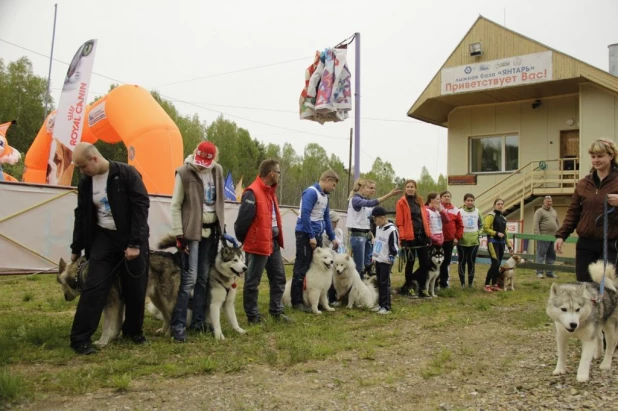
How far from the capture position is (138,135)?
11820mm

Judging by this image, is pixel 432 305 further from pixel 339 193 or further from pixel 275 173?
pixel 339 193

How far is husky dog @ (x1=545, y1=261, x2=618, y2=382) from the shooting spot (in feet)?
12.0

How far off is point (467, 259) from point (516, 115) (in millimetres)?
9413

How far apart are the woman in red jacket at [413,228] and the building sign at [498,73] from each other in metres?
9.23

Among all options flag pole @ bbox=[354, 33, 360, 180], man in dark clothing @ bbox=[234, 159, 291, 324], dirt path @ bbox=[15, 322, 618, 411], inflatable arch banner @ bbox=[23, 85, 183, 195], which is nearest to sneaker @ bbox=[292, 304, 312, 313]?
man in dark clothing @ bbox=[234, 159, 291, 324]

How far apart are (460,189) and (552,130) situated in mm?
3464

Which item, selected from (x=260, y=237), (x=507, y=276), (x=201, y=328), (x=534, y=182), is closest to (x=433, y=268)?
(x=507, y=276)

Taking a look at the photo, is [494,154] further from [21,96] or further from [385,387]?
[21,96]

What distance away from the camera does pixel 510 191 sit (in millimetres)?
16344

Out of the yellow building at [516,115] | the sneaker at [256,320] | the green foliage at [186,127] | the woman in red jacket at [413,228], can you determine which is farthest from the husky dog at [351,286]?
the green foliage at [186,127]

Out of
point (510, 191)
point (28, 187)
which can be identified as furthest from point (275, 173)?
point (510, 191)

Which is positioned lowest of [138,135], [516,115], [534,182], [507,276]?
[507,276]

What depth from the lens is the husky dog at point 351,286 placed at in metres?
6.95

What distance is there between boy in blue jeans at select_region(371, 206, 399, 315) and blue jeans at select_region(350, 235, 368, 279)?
80cm
